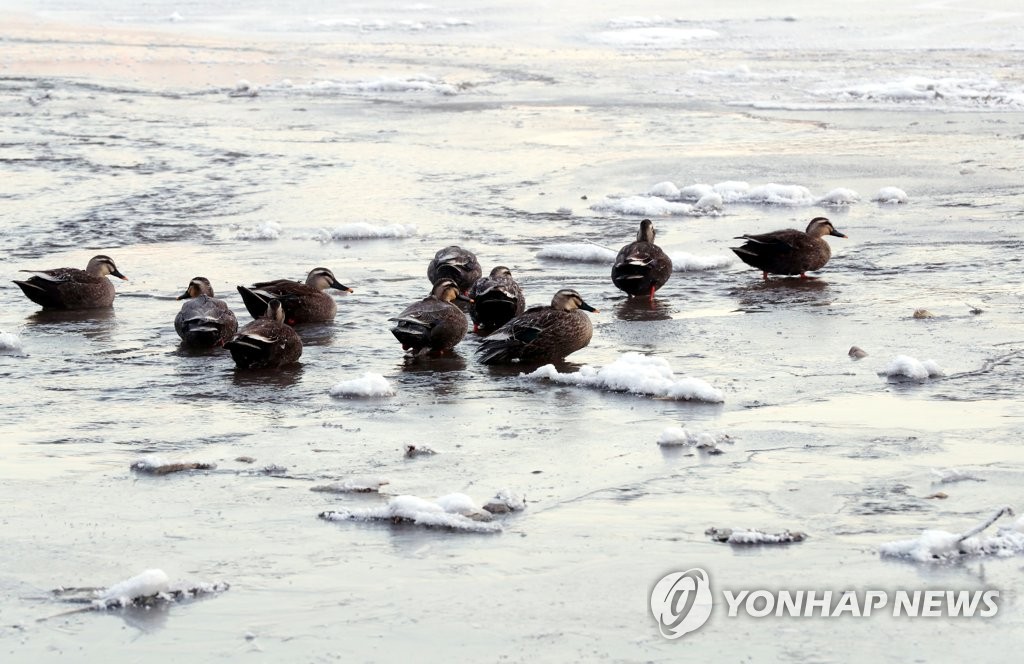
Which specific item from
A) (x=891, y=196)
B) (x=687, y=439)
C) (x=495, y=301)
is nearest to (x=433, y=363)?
(x=495, y=301)

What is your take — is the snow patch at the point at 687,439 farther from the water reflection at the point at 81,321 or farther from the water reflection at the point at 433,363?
the water reflection at the point at 81,321

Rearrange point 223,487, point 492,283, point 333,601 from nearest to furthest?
point 333,601 < point 223,487 < point 492,283

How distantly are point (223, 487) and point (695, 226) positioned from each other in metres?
8.41

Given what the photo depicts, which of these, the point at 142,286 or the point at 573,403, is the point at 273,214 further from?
the point at 573,403

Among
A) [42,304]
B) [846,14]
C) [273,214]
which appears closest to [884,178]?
[273,214]

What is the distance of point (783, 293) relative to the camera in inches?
470

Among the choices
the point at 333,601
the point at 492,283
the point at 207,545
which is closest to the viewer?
the point at 333,601

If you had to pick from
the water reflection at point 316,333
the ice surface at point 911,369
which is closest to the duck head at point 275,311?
the water reflection at point 316,333

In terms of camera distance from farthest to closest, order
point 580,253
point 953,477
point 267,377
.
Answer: point 580,253 < point 267,377 < point 953,477

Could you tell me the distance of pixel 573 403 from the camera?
28.4ft

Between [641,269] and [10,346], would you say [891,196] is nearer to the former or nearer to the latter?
[641,269]

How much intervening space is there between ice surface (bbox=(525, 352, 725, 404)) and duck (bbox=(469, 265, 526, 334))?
144 centimetres

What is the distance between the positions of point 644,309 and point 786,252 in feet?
5.43

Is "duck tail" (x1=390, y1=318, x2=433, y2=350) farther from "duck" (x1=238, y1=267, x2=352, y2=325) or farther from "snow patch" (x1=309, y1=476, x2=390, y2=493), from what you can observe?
"snow patch" (x1=309, y1=476, x2=390, y2=493)
